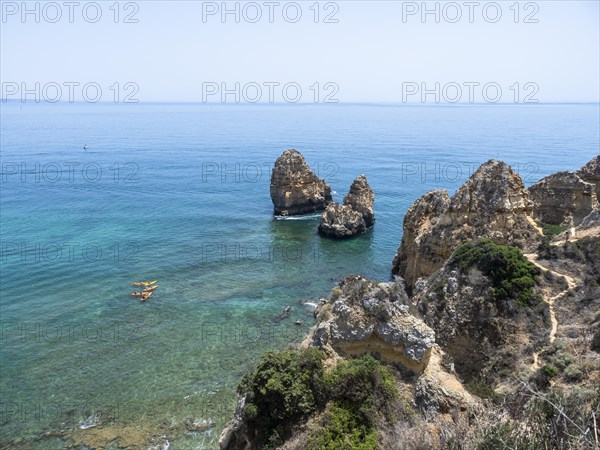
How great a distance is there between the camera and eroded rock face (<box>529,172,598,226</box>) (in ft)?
137

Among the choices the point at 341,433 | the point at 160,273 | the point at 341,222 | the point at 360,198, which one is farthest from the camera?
the point at 360,198

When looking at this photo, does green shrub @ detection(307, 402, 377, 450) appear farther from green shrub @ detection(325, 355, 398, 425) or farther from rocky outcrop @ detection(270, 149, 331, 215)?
rocky outcrop @ detection(270, 149, 331, 215)

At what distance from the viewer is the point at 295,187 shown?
244 feet

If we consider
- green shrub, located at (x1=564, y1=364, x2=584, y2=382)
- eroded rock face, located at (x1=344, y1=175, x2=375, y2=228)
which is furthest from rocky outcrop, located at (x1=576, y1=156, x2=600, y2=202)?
green shrub, located at (x1=564, y1=364, x2=584, y2=382)

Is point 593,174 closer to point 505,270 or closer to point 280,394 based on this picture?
point 505,270

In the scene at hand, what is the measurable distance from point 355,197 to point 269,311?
95.1ft

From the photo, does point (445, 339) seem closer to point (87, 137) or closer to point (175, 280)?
point (175, 280)

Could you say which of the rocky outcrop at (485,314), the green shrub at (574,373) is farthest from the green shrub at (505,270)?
the green shrub at (574,373)

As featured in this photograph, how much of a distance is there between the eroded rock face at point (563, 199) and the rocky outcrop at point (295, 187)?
3665 cm

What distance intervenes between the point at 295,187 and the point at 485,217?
40.8 m

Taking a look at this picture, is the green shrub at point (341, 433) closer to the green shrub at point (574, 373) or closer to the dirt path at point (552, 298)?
the green shrub at point (574, 373)

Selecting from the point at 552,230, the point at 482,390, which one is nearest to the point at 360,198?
the point at 552,230

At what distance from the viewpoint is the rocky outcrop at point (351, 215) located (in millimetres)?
65188

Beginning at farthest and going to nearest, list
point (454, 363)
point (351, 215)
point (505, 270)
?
point (351, 215)
point (505, 270)
point (454, 363)
